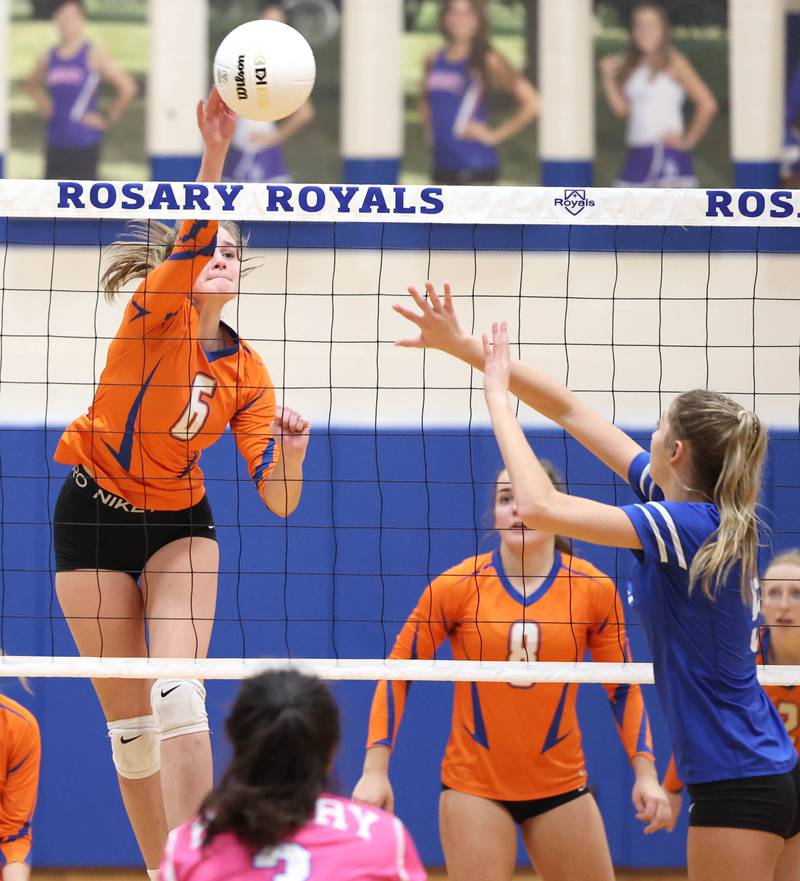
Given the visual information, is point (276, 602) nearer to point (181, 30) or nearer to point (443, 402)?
point (443, 402)

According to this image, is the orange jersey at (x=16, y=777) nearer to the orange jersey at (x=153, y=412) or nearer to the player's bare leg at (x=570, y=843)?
the orange jersey at (x=153, y=412)

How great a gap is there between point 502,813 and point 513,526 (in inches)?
40.4

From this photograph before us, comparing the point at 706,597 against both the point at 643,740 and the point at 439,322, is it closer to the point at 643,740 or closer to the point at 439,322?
the point at 439,322

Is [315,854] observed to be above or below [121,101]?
below

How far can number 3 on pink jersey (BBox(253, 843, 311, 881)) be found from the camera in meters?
2.17

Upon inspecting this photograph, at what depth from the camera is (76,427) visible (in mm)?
4473

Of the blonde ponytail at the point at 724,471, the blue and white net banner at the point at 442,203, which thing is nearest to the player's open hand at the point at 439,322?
the blonde ponytail at the point at 724,471

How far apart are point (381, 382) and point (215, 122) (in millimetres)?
2891

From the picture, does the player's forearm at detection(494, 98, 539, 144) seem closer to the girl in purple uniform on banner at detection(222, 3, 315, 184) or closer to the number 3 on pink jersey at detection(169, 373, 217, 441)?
the girl in purple uniform on banner at detection(222, 3, 315, 184)

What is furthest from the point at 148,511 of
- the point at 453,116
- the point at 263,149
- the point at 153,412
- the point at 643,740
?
the point at 453,116

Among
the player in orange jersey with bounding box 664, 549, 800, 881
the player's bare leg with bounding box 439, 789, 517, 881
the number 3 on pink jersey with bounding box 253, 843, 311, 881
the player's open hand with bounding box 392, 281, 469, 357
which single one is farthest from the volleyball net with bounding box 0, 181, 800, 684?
the number 3 on pink jersey with bounding box 253, 843, 311, 881

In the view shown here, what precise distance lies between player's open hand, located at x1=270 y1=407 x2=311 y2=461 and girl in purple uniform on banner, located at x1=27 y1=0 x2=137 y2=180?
115 inches

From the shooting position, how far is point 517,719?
475 cm

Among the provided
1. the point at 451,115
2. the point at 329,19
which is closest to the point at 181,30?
the point at 329,19
